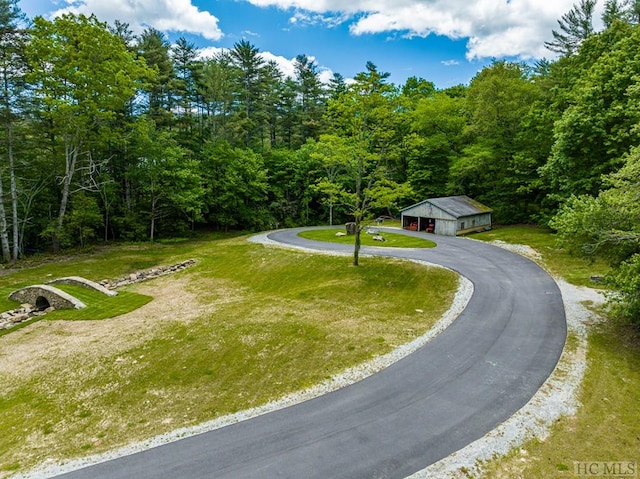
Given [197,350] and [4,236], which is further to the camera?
[4,236]

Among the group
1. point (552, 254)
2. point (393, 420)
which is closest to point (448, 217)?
point (552, 254)

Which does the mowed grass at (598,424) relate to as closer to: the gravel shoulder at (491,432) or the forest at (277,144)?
the gravel shoulder at (491,432)

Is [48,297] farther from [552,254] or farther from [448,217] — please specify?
[552,254]

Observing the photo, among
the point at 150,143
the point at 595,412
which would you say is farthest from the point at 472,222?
the point at 150,143

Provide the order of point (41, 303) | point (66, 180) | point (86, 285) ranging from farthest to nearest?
1. point (66, 180)
2. point (86, 285)
3. point (41, 303)

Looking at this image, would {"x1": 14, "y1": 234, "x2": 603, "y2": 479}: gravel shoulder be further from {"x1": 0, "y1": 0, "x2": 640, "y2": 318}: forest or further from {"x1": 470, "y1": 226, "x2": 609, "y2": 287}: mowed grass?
{"x1": 470, "y1": 226, "x2": 609, "y2": 287}: mowed grass

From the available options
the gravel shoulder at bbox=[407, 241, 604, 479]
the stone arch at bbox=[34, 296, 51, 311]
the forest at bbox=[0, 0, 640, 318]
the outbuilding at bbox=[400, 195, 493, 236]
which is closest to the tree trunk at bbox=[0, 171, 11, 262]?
the forest at bbox=[0, 0, 640, 318]

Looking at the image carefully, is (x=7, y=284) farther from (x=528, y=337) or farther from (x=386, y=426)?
(x=528, y=337)
